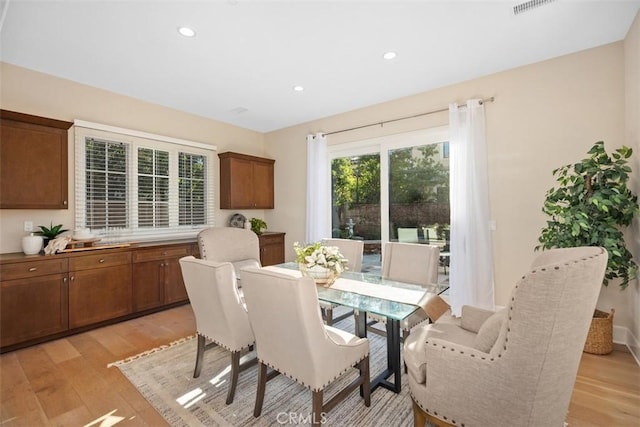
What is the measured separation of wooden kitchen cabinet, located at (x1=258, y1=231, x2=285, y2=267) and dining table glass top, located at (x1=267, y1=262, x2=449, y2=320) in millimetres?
2567

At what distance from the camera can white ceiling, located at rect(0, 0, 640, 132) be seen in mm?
2271

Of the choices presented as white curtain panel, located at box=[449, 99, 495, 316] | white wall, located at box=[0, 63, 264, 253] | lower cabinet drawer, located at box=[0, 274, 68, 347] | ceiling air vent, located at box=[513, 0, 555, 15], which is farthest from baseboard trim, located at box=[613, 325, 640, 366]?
white wall, located at box=[0, 63, 264, 253]

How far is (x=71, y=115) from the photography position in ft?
11.3

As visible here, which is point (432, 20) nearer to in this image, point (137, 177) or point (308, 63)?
point (308, 63)

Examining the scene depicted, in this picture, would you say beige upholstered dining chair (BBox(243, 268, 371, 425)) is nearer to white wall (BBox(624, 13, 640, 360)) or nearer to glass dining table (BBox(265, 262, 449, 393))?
glass dining table (BBox(265, 262, 449, 393))

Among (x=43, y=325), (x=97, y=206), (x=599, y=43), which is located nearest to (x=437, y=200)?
(x=599, y=43)

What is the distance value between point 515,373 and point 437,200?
2.90 m

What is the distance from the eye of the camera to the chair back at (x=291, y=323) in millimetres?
1477

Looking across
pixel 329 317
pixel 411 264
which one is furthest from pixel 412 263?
pixel 329 317

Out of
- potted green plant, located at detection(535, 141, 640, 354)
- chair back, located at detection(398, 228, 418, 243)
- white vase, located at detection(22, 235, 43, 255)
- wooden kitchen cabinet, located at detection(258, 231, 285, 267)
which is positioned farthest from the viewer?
wooden kitchen cabinet, located at detection(258, 231, 285, 267)

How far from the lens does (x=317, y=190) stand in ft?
15.9

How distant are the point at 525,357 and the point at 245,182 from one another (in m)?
4.61

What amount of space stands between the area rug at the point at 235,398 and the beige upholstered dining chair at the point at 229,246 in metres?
0.99

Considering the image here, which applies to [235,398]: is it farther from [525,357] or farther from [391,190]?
[391,190]
